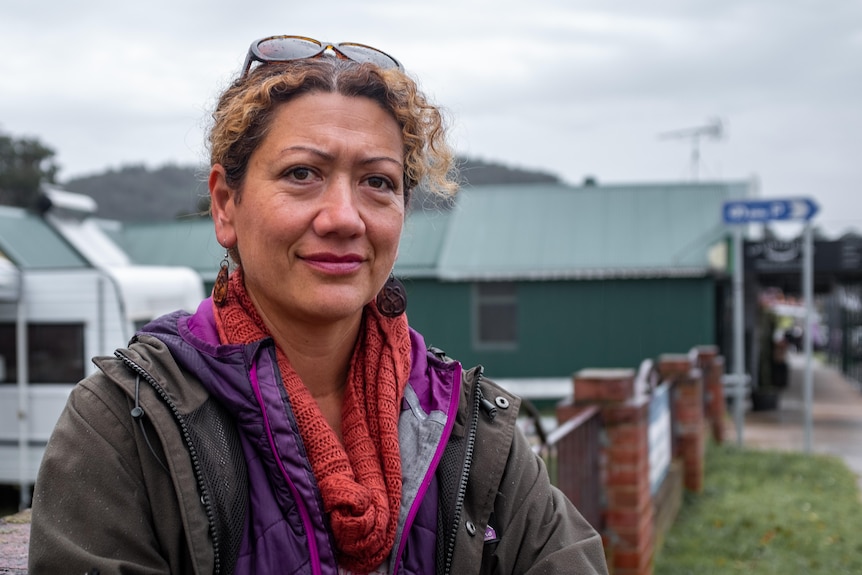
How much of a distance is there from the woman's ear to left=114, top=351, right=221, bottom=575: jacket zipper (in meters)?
0.40

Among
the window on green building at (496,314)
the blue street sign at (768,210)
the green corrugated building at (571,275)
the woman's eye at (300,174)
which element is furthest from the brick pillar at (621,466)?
the window on green building at (496,314)

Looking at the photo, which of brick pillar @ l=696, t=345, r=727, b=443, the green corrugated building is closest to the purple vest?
brick pillar @ l=696, t=345, r=727, b=443

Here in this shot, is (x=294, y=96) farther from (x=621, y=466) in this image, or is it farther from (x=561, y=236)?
(x=561, y=236)

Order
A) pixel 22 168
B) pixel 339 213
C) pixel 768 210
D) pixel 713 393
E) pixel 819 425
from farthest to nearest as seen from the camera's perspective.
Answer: pixel 22 168, pixel 819 425, pixel 713 393, pixel 768 210, pixel 339 213

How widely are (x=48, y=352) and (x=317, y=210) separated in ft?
29.1

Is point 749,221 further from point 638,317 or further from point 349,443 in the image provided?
point 349,443

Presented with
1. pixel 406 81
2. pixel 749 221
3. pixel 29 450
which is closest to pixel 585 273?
pixel 749 221

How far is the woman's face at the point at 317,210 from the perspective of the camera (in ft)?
5.64

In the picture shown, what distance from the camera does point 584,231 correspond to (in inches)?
716

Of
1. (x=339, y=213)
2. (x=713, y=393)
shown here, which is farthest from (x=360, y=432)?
(x=713, y=393)

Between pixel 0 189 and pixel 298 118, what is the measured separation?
48215mm

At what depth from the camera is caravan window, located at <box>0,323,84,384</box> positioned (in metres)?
9.58

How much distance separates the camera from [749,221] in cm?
1099

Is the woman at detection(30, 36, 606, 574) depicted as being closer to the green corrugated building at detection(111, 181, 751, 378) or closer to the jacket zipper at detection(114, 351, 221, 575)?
the jacket zipper at detection(114, 351, 221, 575)
